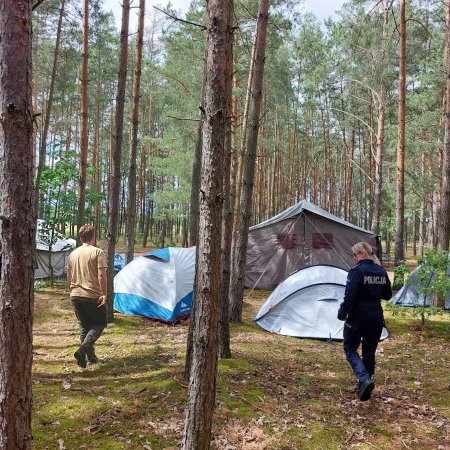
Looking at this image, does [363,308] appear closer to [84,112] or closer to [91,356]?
[91,356]

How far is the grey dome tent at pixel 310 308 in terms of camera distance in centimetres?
669

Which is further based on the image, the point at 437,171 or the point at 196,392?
the point at 437,171

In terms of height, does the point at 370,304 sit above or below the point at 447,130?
below

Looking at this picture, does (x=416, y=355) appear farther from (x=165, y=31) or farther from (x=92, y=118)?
(x=92, y=118)

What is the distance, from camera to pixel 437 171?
20281 millimetres

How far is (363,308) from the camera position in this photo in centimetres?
406

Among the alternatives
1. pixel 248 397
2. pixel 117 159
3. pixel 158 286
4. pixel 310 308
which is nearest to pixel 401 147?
pixel 310 308

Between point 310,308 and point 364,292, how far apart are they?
2.92 m

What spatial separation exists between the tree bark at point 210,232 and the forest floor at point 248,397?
2.32ft

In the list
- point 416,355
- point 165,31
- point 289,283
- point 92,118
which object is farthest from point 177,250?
point 92,118

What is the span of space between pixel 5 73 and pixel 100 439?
8.64 ft

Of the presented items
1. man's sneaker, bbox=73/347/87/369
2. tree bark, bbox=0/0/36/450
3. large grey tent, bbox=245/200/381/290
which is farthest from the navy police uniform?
large grey tent, bbox=245/200/381/290

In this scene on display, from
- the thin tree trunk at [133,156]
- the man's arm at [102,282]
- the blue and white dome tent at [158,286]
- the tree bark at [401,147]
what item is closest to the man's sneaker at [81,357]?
the man's arm at [102,282]

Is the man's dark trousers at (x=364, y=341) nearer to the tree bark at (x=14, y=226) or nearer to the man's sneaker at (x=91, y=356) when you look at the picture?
the man's sneaker at (x=91, y=356)
